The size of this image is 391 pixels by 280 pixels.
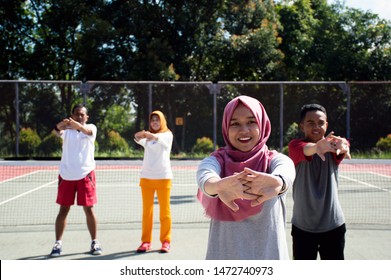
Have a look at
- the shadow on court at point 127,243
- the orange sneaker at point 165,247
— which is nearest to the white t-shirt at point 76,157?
the shadow on court at point 127,243

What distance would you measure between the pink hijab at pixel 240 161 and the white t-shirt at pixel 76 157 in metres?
3.68

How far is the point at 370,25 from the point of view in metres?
20.5

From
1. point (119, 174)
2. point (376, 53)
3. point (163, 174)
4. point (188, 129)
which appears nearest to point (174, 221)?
point (163, 174)

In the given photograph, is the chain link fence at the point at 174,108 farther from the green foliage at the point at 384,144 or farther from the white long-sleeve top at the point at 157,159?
the white long-sleeve top at the point at 157,159

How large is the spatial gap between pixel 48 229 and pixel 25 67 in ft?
65.5

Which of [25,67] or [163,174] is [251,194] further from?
Answer: [25,67]

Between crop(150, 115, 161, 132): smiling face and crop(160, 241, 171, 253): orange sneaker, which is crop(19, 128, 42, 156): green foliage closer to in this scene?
crop(150, 115, 161, 132): smiling face

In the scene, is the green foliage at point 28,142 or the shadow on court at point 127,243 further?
the green foliage at point 28,142

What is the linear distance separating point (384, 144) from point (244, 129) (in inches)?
618

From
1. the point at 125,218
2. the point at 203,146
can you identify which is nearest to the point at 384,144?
the point at 203,146

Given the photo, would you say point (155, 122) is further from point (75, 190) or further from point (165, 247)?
point (165, 247)

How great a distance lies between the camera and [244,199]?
2.05 metres

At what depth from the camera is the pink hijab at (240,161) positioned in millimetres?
2109

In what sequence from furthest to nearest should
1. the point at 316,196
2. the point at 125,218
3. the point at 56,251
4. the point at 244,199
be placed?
the point at 125,218 < the point at 56,251 < the point at 316,196 < the point at 244,199
